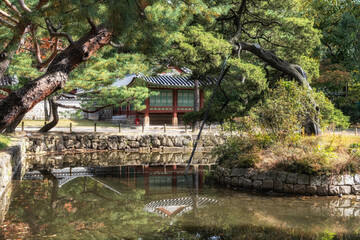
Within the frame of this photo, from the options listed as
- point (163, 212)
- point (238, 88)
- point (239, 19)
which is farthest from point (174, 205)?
point (239, 19)

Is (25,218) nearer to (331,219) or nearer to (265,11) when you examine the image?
(331,219)

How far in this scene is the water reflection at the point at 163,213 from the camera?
5.45 metres

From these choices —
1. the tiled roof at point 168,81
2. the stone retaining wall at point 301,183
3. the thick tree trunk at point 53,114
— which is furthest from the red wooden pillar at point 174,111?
the stone retaining wall at point 301,183

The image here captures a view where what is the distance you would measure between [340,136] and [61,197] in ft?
23.9

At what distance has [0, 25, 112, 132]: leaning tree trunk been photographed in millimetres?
5922

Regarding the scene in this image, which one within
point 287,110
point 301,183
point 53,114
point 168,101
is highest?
point 168,101

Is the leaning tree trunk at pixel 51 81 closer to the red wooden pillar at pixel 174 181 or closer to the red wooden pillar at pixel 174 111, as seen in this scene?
the red wooden pillar at pixel 174 181

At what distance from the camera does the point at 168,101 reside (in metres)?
26.5

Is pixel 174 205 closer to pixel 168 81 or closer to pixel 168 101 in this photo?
pixel 168 81

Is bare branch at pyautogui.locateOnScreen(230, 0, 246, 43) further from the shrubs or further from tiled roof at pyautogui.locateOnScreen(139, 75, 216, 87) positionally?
tiled roof at pyautogui.locateOnScreen(139, 75, 216, 87)

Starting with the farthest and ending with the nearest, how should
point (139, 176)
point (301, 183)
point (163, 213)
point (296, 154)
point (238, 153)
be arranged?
point (139, 176) < point (238, 153) < point (296, 154) < point (301, 183) < point (163, 213)

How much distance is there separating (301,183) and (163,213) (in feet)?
12.0

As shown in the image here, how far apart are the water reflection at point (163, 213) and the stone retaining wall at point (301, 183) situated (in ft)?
1.10

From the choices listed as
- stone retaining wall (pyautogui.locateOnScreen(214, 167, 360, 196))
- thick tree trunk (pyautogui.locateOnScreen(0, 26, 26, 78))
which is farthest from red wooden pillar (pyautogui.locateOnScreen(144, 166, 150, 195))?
thick tree trunk (pyautogui.locateOnScreen(0, 26, 26, 78))
